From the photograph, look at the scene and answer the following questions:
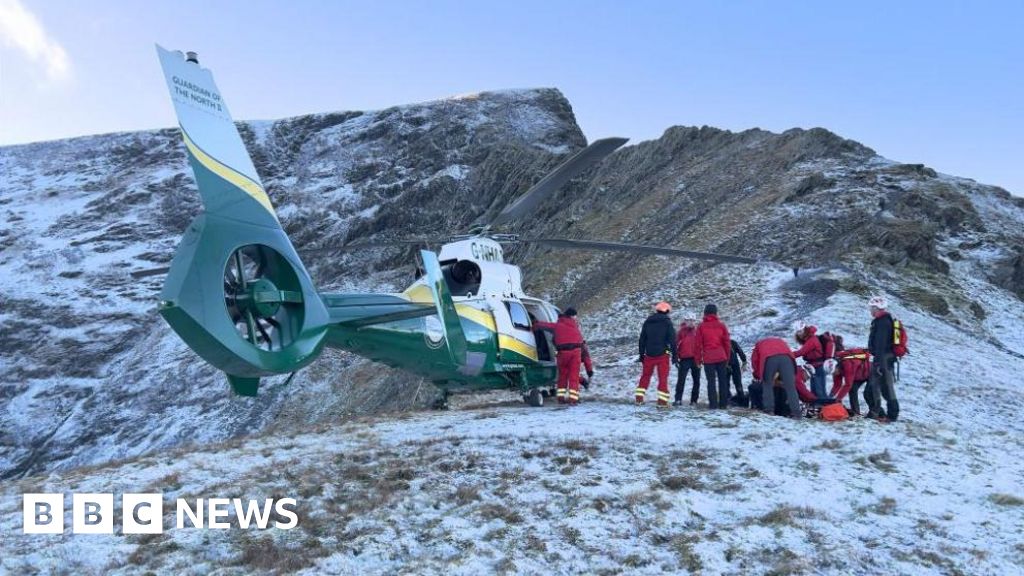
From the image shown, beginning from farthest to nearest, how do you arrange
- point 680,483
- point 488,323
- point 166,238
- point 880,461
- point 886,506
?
point 166,238
point 488,323
point 880,461
point 680,483
point 886,506

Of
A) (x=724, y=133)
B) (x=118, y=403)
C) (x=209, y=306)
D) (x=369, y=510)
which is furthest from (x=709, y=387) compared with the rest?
(x=724, y=133)

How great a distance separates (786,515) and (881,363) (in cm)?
575

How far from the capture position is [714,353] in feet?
38.3

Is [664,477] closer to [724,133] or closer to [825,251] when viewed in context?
[825,251]

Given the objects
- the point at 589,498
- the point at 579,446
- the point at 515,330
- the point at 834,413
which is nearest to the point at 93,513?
the point at 589,498

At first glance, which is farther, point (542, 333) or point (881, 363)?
point (542, 333)

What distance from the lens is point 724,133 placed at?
3859cm

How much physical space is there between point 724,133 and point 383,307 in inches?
1245

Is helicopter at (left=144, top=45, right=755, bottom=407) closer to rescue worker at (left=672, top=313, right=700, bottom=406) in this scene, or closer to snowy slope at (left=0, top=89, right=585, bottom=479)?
rescue worker at (left=672, top=313, right=700, bottom=406)

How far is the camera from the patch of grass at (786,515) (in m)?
6.22

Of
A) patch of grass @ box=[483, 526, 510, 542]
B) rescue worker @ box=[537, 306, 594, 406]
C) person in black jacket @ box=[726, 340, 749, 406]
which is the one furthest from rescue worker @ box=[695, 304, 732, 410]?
patch of grass @ box=[483, 526, 510, 542]

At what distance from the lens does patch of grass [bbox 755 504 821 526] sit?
622 centimetres

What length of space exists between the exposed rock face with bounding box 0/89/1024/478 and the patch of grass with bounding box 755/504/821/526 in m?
13.3

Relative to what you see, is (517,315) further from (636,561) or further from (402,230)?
(402,230)
